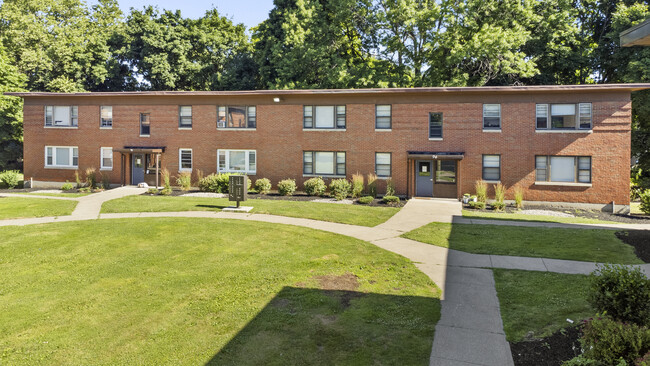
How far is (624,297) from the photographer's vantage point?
5688 mm

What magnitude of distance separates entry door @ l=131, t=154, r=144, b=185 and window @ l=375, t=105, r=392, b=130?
1712 cm

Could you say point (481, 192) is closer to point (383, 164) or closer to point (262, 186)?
point (383, 164)

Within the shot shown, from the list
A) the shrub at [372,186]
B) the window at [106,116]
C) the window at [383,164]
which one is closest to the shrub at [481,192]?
the window at [383,164]

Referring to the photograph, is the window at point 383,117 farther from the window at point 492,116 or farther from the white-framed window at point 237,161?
the white-framed window at point 237,161

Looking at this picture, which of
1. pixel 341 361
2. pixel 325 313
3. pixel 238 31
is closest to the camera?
pixel 341 361

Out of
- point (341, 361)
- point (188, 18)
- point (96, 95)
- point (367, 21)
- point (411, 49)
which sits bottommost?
point (341, 361)

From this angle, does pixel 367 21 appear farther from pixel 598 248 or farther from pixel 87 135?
pixel 598 248

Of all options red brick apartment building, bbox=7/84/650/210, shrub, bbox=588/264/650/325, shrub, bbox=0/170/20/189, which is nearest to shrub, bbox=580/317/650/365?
shrub, bbox=588/264/650/325

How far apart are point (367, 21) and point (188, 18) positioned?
76.9 ft

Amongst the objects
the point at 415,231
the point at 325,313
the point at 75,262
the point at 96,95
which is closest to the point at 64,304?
the point at 75,262

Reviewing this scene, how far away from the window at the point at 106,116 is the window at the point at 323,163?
→ 14778mm

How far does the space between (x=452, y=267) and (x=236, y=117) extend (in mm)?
20633

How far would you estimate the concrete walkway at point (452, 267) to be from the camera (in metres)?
5.74

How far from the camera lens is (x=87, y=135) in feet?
93.2
